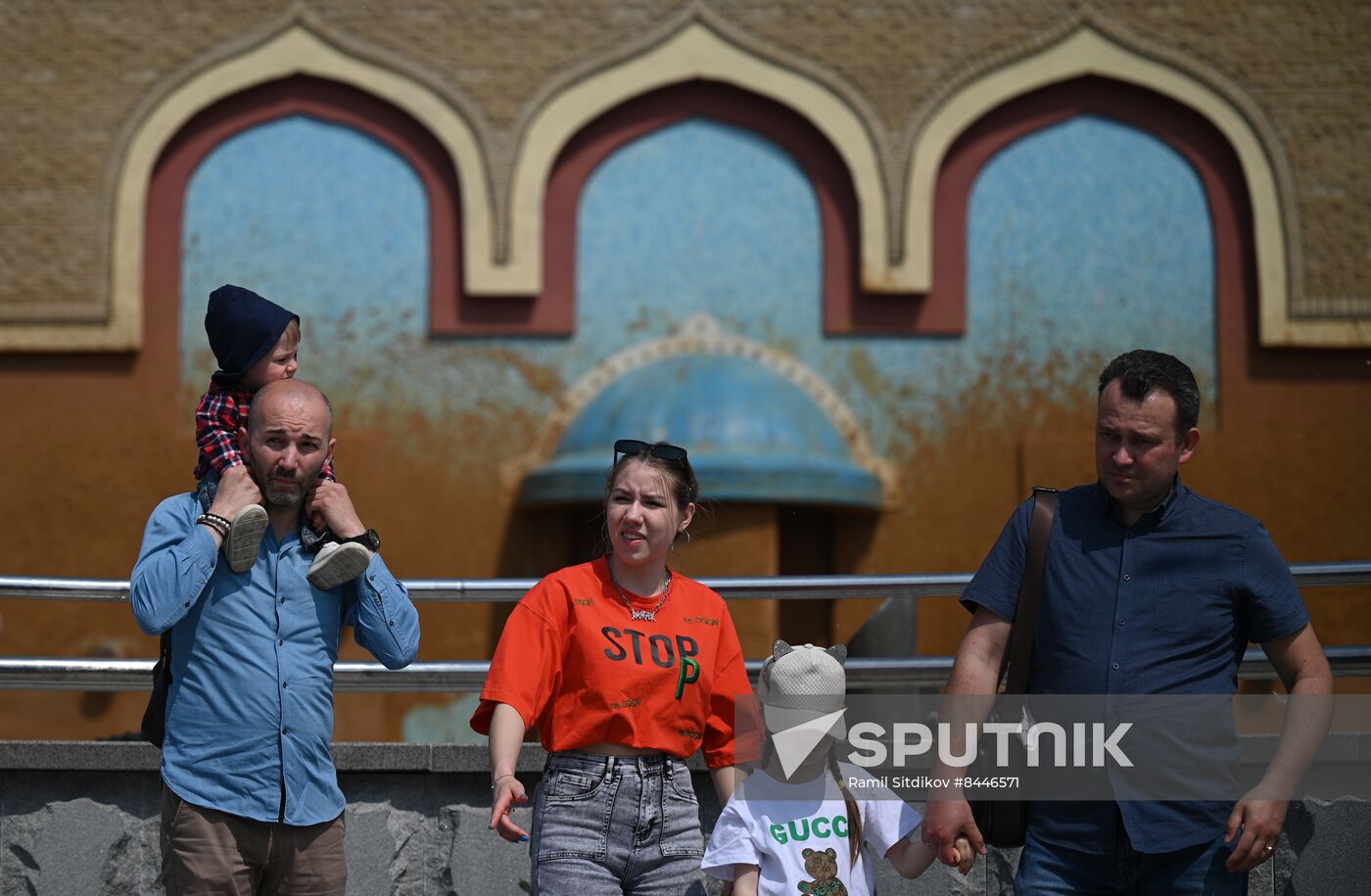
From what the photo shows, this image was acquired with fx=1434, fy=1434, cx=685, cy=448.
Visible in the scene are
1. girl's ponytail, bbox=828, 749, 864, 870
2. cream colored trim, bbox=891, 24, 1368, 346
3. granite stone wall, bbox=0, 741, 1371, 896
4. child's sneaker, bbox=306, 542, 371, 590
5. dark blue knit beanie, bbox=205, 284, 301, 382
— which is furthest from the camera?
cream colored trim, bbox=891, 24, 1368, 346

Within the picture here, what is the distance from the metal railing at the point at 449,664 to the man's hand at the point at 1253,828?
1460 mm

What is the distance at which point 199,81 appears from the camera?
33.6 ft

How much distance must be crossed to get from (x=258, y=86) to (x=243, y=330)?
7.63 metres

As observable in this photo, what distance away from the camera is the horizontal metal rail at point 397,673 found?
4.44 metres

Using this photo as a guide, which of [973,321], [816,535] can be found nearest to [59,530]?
[816,535]

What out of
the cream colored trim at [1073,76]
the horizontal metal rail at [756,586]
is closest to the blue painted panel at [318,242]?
the cream colored trim at [1073,76]

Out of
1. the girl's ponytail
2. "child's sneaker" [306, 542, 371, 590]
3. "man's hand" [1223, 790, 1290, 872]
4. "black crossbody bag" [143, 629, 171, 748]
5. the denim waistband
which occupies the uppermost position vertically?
"child's sneaker" [306, 542, 371, 590]

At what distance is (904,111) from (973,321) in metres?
1.57

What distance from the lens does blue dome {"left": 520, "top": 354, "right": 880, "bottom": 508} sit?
945cm

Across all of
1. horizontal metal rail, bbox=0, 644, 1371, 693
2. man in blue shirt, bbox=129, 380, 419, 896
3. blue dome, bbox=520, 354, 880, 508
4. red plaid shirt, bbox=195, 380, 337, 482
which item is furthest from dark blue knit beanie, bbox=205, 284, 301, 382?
blue dome, bbox=520, 354, 880, 508

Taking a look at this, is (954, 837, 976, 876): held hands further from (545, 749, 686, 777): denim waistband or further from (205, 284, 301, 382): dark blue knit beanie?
(205, 284, 301, 382): dark blue knit beanie

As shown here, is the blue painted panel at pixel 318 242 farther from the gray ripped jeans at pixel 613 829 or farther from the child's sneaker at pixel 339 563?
the gray ripped jeans at pixel 613 829

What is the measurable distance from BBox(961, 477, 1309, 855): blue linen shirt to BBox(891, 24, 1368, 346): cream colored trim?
704cm

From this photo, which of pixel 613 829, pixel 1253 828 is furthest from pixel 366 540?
pixel 1253 828
